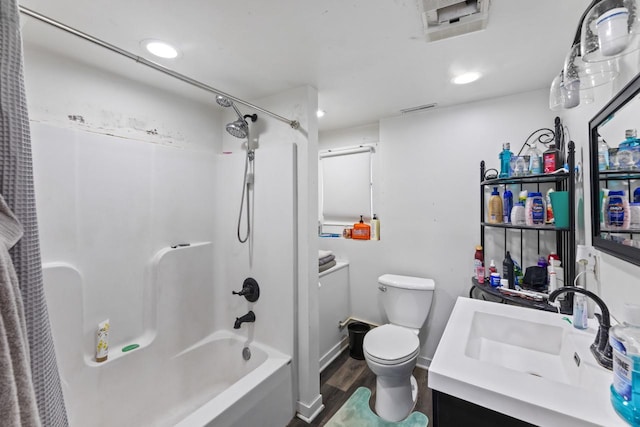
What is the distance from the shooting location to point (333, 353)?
92.9 inches

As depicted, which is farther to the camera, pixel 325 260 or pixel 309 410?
pixel 325 260

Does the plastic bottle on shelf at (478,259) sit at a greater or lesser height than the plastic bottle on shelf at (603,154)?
lesser

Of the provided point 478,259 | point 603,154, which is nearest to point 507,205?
point 478,259

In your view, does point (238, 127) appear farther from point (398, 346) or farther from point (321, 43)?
point (398, 346)

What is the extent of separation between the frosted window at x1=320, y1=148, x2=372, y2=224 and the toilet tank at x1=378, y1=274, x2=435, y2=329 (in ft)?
2.47

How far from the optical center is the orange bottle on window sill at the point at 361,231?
2.55 m

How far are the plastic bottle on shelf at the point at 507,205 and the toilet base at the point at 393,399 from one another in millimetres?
1259

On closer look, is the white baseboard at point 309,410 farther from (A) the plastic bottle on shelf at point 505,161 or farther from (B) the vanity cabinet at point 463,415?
(A) the plastic bottle on shelf at point 505,161

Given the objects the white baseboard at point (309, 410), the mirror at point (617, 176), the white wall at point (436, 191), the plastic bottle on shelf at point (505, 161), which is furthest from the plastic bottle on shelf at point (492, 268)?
the white baseboard at point (309, 410)

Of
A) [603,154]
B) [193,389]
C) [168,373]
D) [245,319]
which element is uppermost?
[603,154]

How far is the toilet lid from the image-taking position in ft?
5.41

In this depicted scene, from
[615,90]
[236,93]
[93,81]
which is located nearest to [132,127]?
[93,81]

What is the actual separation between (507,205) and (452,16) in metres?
1.26

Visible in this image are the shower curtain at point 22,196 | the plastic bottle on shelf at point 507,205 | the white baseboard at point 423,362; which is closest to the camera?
the shower curtain at point 22,196
